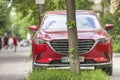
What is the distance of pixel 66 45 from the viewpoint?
555 inches

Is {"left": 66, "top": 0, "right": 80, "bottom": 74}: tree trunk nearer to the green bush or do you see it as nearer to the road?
the green bush

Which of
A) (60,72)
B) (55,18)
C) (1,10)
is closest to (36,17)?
(1,10)

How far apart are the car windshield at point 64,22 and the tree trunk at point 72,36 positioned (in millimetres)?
4107

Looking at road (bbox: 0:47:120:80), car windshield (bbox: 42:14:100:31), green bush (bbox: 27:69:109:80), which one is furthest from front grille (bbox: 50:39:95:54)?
green bush (bbox: 27:69:109:80)

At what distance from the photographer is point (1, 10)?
97.3 feet

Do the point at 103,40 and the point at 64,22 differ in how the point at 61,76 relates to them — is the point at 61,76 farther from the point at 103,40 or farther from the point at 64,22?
the point at 64,22

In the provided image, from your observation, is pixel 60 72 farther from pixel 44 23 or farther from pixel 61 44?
pixel 44 23

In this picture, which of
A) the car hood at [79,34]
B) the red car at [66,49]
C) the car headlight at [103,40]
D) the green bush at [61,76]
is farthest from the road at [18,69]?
the green bush at [61,76]

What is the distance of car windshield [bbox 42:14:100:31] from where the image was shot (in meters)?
15.3

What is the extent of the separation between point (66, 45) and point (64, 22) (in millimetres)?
1610

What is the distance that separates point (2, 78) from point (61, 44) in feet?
7.77

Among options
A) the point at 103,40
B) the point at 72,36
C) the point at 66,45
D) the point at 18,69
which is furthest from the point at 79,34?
the point at 18,69

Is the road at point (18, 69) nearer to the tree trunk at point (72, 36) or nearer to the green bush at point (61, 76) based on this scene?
the green bush at point (61, 76)

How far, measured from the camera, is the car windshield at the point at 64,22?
1532cm
